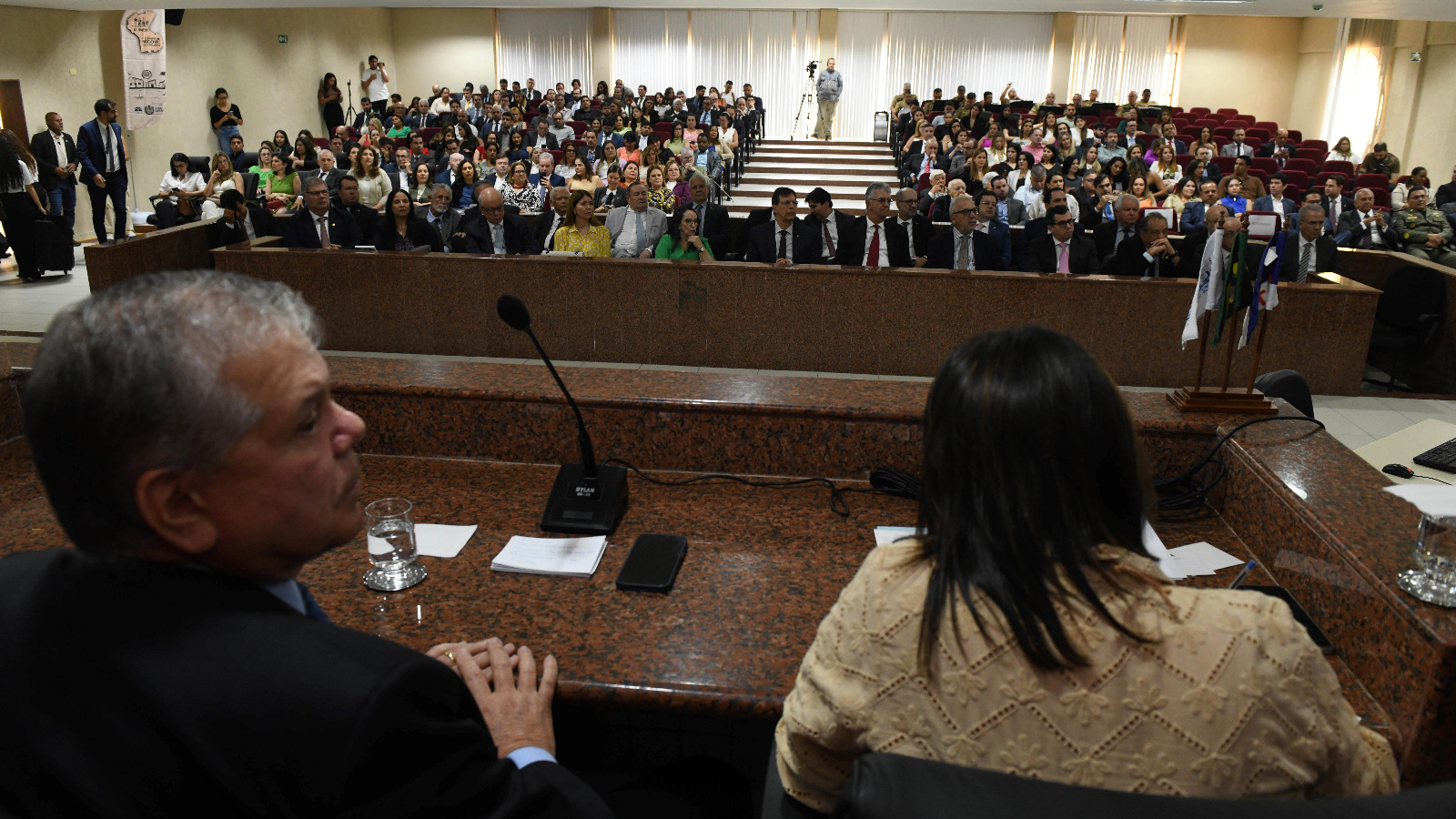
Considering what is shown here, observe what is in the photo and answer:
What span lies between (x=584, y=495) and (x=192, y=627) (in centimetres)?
111

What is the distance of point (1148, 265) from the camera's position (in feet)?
20.5

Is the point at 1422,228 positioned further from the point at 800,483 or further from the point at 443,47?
the point at 443,47

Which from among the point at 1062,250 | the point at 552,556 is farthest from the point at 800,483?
the point at 1062,250

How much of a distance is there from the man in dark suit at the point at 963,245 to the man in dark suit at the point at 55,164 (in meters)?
7.91

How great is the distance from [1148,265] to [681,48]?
521 inches

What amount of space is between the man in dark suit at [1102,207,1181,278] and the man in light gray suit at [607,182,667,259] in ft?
10.00

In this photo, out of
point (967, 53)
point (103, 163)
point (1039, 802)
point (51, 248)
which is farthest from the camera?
point (967, 53)

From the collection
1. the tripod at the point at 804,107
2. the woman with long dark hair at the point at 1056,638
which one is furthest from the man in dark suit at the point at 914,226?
the tripod at the point at 804,107

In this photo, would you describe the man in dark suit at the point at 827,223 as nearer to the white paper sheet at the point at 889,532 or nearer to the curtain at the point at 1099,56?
the white paper sheet at the point at 889,532

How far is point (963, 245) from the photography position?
642 cm

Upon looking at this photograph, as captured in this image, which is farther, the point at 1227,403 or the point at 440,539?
the point at 1227,403

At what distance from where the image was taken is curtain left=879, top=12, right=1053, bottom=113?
17281mm

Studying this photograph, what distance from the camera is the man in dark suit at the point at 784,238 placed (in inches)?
255

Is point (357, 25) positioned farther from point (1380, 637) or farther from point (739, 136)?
point (1380, 637)
